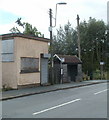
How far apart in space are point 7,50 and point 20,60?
51.1 inches

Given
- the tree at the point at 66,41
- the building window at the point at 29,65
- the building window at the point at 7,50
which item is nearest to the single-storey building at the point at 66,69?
the building window at the point at 29,65

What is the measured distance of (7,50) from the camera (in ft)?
78.4

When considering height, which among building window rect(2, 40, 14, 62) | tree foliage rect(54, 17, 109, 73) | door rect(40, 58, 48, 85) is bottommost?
door rect(40, 58, 48, 85)

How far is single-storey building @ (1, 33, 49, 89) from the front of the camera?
23.4m

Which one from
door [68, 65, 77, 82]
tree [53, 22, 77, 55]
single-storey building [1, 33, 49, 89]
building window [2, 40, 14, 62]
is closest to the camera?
single-storey building [1, 33, 49, 89]

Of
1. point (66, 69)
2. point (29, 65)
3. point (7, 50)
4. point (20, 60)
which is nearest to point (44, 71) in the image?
point (29, 65)

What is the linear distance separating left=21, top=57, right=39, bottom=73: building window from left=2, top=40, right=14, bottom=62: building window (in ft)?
3.19

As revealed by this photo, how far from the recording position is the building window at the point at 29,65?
24141 mm

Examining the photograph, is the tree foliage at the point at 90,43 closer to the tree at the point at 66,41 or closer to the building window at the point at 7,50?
the tree at the point at 66,41

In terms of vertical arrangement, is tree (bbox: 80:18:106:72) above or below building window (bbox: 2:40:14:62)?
above

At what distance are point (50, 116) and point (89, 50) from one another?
48.0m

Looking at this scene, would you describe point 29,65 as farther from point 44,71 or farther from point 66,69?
point 66,69

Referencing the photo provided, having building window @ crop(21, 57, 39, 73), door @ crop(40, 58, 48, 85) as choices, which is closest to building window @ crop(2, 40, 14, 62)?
building window @ crop(21, 57, 39, 73)

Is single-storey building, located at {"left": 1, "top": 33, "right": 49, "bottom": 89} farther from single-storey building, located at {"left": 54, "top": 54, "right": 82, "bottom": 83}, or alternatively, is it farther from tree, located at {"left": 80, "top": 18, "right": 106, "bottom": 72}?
tree, located at {"left": 80, "top": 18, "right": 106, "bottom": 72}
